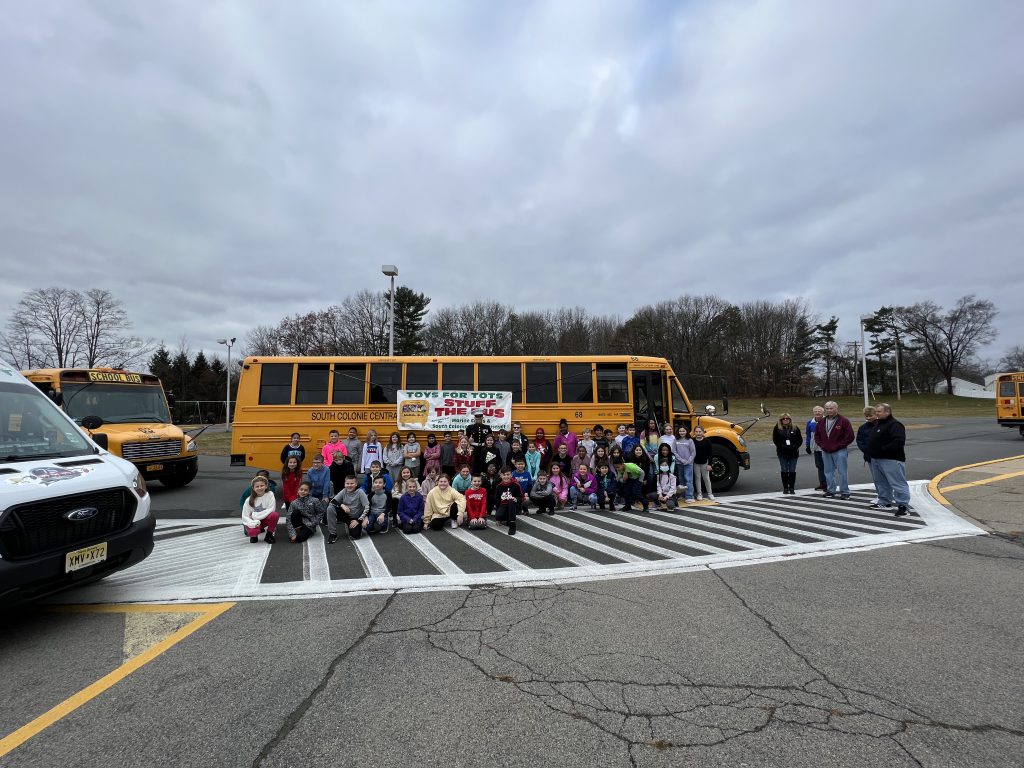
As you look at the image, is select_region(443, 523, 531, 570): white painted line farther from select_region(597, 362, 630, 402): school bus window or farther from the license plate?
select_region(597, 362, 630, 402): school bus window

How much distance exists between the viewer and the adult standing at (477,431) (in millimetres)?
10141

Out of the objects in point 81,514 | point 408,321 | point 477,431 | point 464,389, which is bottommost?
point 81,514

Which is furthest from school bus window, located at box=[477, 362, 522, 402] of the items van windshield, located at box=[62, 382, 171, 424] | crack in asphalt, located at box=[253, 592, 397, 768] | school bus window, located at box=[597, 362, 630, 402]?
van windshield, located at box=[62, 382, 171, 424]

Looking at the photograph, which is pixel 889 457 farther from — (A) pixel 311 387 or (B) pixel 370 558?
(A) pixel 311 387

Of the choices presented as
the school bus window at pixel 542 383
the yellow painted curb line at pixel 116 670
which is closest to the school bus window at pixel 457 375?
the school bus window at pixel 542 383

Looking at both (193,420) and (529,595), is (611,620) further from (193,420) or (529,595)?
(193,420)

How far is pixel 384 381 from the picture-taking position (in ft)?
35.7

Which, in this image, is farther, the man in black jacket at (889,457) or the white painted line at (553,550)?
the man in black jacket at (889,457)

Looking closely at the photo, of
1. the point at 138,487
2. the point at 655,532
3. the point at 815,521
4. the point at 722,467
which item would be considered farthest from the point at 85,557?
the point at 722,467

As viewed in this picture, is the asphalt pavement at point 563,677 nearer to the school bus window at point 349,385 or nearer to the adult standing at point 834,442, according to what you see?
the adult standing at point 834,442

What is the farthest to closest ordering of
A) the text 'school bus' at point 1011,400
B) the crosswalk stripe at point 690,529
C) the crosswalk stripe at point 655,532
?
the text 'school bus' at point 1011,400
the crosswalk stripe at point 690,529
the crosswalk stripe at point 655,532

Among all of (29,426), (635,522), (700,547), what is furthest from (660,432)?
(29,426)

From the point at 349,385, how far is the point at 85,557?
22.8 feet

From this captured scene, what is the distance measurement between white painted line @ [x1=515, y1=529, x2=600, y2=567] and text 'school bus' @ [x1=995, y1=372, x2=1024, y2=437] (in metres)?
25.6
